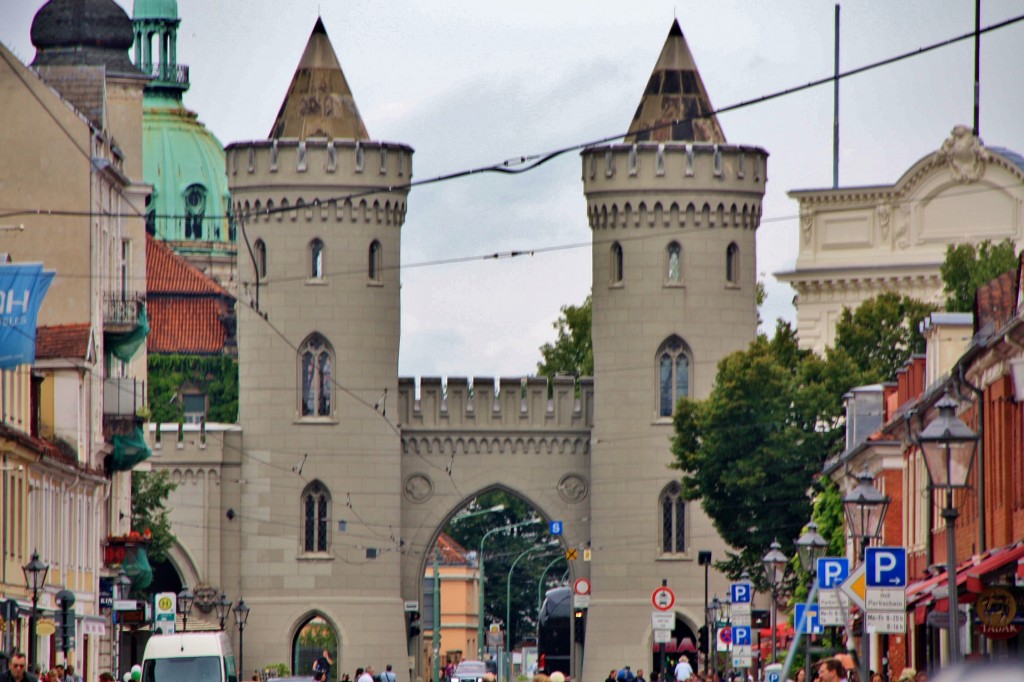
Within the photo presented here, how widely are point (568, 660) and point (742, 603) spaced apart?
149ft

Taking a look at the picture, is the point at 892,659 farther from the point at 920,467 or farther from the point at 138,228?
the point at 138,228

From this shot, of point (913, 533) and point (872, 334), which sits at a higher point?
point (872, 334)

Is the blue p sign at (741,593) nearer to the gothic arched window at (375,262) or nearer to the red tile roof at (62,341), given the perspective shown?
the red tile roof at (62,341)

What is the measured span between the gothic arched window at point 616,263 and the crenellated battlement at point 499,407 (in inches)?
121

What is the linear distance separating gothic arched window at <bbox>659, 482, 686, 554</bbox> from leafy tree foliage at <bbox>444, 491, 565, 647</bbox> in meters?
36.3

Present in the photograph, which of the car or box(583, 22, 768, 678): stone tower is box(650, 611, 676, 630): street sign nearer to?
the car

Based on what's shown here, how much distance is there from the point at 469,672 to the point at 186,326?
1639 inches

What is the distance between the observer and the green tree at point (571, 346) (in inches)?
3182

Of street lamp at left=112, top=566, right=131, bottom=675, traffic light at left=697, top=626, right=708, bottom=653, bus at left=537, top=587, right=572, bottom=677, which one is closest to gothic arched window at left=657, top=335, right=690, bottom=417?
traffic light at left=697, top=626, right=708, bottom=653

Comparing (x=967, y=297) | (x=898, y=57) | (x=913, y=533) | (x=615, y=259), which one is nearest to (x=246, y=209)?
(x=615, y=259)

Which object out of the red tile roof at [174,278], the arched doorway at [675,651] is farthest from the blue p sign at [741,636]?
the red tile roof at [174,278]

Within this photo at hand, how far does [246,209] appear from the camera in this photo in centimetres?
6706

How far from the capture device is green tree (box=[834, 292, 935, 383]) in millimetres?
54969

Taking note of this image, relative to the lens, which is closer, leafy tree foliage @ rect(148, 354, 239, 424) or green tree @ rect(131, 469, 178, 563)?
green tree @ rect(131, 469, 178, 563)
